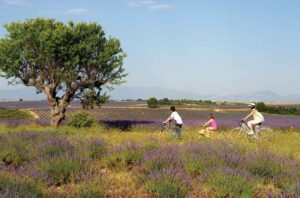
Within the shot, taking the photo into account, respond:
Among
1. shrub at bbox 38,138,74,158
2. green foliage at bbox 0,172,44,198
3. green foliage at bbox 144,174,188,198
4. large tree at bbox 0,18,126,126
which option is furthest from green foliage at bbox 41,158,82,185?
large tree at bbox 0,18,126,126

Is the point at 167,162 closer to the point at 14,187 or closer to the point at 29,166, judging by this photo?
the point at 29,166

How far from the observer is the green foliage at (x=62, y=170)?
7.44 metres

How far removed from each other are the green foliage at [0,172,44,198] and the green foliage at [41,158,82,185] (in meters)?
0.98

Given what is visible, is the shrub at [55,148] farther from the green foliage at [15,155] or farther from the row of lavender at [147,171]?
the green foliage at [15,155]

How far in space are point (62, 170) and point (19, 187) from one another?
1.90 metres

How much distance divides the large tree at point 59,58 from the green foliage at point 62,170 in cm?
1550

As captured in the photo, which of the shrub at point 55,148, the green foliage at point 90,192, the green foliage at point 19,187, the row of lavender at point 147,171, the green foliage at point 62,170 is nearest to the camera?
the green foliage at point 19,187

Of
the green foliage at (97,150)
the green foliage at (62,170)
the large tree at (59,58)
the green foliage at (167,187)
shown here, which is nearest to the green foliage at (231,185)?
the green foliage at (167,187)

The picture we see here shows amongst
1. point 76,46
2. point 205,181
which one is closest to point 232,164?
point 205,181

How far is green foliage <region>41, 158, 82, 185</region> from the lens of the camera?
744 centimetres

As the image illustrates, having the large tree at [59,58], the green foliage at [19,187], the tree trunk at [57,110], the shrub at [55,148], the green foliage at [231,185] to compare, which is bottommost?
the green foliage at [231,185]

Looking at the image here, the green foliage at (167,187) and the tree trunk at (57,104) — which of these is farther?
the tree trunk at (57,104)

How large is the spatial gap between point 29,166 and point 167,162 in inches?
107

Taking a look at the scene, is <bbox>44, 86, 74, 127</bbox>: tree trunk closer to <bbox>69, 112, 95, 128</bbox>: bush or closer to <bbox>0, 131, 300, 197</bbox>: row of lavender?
<bbox>69, 112, 95, 128</bbox>: bush
